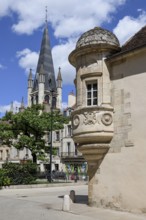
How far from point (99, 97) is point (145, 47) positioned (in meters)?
2.87

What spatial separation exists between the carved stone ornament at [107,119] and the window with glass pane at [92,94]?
0.87 meters

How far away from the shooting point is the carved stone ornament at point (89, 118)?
1392 centimetres

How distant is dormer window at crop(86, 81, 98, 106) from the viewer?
14.6 meters

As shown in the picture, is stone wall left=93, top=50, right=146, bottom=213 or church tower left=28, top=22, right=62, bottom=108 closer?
stone wall left=93, top=50, right=146, bottom=213

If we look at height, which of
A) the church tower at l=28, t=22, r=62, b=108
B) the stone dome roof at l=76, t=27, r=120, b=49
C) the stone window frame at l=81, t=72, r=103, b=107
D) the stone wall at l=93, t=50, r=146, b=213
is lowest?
the stone wall at l=93, t=50, r=146, b=213

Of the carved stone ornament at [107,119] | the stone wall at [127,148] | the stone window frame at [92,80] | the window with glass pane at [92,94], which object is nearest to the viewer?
the stone wall at [127,148]

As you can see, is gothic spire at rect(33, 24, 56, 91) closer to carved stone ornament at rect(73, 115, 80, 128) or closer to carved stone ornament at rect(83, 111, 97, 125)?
carved stone ornament at rect(73, 115, 80, 128)

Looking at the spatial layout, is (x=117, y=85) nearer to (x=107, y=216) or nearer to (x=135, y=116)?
(x=135, y=116)

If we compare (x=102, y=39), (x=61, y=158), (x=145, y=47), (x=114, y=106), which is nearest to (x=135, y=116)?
(x=114, y=106)

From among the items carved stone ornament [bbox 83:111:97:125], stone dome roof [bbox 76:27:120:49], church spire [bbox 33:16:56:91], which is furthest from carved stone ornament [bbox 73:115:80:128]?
church spire [bbox 33:16:56:91]

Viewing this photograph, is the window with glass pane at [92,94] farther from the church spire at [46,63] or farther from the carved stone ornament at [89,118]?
the church spire at [46,63]

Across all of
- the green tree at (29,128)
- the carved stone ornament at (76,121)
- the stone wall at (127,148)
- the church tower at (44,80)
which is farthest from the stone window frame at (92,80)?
the church tower at (44,80)

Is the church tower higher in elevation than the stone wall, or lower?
higher

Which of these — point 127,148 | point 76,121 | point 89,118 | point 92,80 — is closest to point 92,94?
point 92,80
